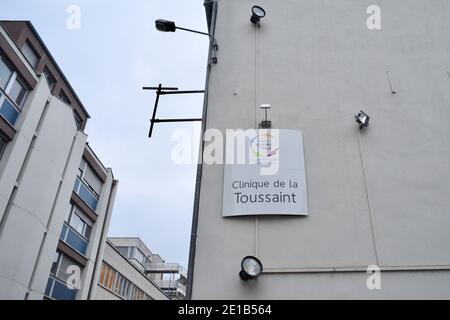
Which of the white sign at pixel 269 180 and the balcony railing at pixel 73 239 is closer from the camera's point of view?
the white sign at pixel 269 180

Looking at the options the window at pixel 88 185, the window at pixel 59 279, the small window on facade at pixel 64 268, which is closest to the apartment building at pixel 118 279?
the window at pixel 59 279

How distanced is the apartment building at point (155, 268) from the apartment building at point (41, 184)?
21666 millimetres

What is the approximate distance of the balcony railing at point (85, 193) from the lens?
2163 centimetres

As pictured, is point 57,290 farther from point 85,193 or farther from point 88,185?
point 88,185

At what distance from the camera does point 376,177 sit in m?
5.96

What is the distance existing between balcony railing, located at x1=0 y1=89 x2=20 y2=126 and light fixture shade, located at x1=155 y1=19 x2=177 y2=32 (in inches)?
404

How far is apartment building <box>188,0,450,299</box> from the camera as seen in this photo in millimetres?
5172

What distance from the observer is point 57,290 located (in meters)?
18.5

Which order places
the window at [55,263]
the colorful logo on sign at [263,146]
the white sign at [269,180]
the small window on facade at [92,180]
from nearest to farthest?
the white sign at [269,180] < the colorful logo on sign at [263,146] < the window at [55,263] < the small window on facade at [92,180]

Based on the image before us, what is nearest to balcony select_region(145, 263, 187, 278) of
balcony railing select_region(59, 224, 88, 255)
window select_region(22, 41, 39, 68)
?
balcony railing select_region(59, 224, 88, 255)

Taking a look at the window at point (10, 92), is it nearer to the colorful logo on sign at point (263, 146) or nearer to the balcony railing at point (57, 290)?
the balcony railing at point (57, 290)

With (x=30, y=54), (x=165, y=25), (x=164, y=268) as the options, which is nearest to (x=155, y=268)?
(x=164, y=268)

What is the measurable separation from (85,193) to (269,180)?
19.7m

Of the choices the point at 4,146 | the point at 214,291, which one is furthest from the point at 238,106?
the point at 4,146
